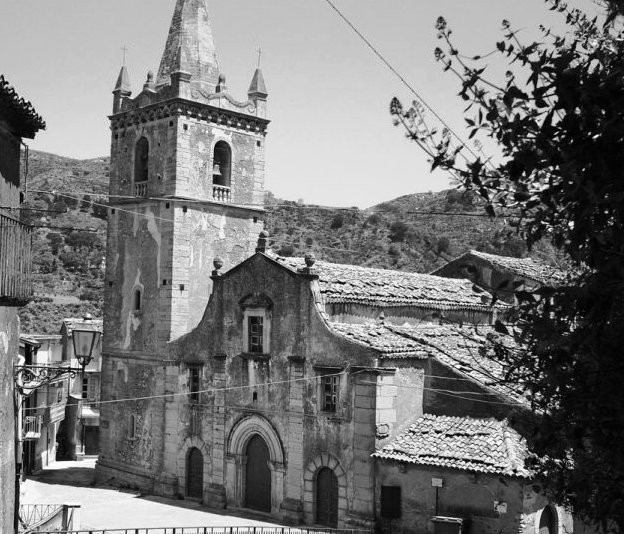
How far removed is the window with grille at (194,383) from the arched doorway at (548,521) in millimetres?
11669

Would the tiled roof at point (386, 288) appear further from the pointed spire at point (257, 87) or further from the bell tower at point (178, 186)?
the pointed spire at point (257, 87)

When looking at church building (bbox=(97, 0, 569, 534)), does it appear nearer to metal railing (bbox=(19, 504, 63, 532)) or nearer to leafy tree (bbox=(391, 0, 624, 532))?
metal railing (bbox=(19, 504, 63, 532))

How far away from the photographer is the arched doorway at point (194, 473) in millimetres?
28000

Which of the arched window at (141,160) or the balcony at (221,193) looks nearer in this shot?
the balcony at (221,193)

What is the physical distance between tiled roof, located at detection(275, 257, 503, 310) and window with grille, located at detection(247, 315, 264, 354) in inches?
75.7

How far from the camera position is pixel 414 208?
87.4m

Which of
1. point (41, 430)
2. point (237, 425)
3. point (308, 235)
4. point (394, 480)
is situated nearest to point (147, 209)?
point (237, 425)

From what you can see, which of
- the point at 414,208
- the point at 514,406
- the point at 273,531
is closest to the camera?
the point at 514,406

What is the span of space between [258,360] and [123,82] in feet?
43.0

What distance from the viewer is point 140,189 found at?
3156cm

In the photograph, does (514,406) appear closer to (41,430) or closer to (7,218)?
(7,218)

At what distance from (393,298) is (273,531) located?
7.96 metres

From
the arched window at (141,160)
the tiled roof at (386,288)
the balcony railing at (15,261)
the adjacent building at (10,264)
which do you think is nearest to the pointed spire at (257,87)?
the arched window at (141,160)

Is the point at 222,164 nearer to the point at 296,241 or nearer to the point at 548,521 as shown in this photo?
the point at 548,521
